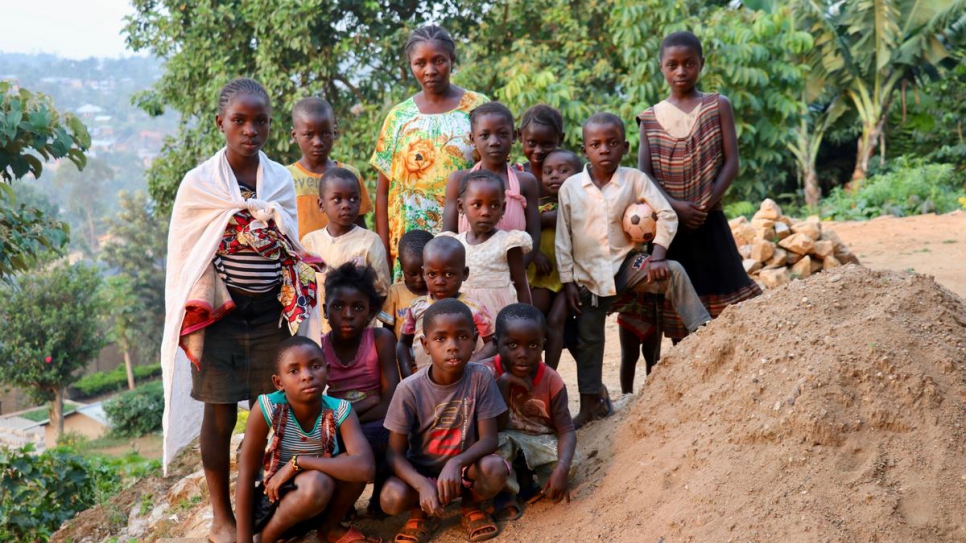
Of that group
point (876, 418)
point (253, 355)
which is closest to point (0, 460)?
point (253, 355)

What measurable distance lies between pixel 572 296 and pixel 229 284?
162 cm

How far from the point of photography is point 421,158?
14.6 feet

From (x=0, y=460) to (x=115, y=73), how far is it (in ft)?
371

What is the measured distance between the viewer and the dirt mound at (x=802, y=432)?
2.89 metres

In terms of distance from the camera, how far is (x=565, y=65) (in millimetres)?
10250

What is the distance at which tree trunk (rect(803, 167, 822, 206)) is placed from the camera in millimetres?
17156

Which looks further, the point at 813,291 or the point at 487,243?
the point at 487,243

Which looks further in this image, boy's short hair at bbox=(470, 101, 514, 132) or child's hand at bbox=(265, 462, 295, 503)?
boy's short hair at bbox=(470, 101, 514, 132)

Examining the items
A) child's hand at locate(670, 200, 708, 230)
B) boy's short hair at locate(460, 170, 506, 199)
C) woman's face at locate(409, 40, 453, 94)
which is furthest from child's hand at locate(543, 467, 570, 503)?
woman's face at locate(409, 40, 453, 94)

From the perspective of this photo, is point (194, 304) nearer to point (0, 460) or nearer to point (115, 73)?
point (0, 460)

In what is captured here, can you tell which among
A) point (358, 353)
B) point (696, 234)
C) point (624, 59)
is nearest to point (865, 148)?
point (624, 59)

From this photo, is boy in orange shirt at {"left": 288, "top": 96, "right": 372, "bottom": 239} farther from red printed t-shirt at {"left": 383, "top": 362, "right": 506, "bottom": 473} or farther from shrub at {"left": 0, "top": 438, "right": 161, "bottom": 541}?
Answer: shrub at {"left": 0, "top": 438, "right": 161, "bottom": 541}

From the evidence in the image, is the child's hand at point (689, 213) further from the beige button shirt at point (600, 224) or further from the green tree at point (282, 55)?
the green tree at point (282, 55)

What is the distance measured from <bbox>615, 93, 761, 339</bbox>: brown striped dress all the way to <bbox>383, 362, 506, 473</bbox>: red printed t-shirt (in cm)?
133
